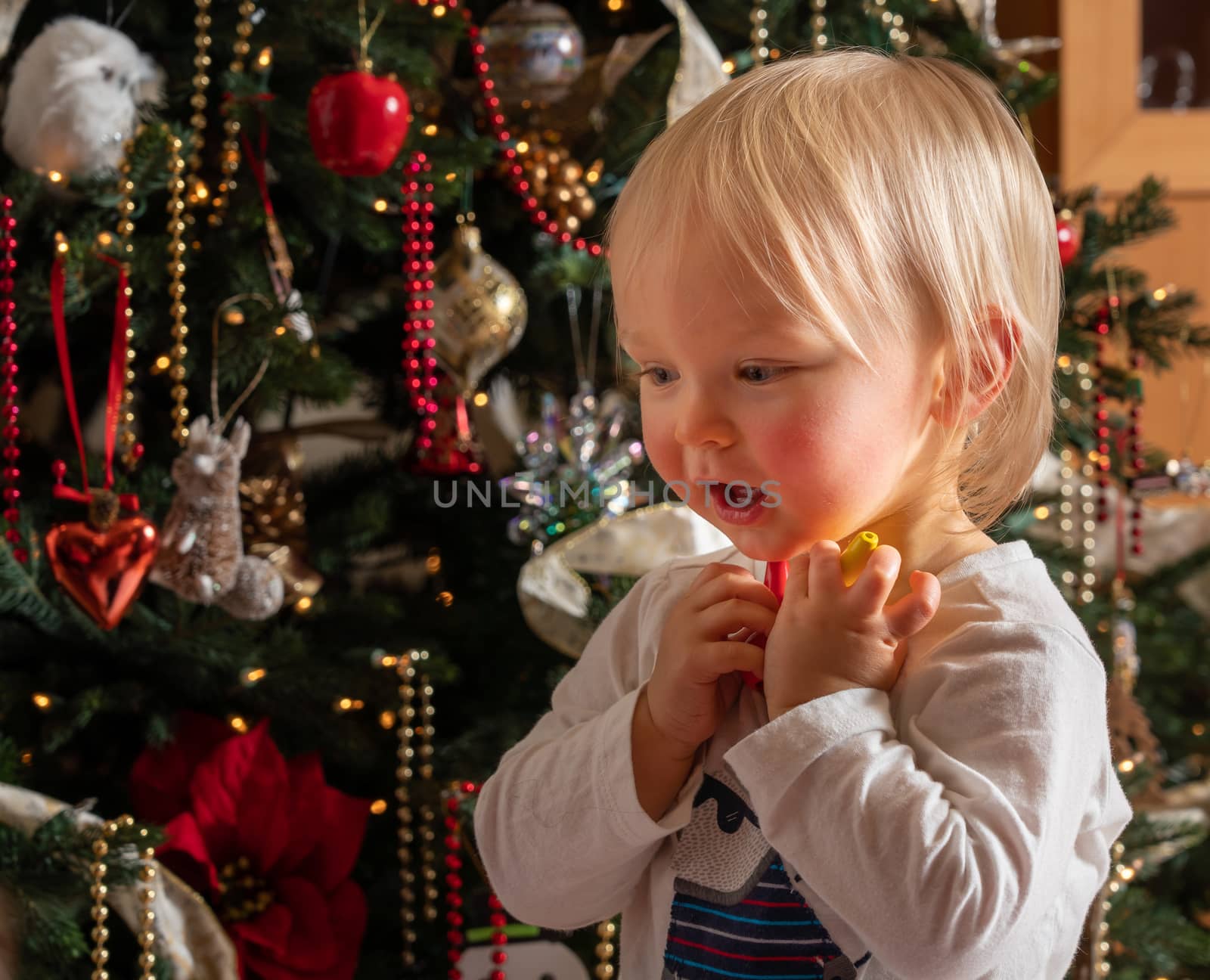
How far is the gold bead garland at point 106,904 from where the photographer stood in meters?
0.89

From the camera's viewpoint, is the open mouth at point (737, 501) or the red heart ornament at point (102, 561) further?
the red heart ornament at point (102, 561)

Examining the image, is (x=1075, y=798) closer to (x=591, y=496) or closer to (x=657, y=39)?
(x=591, y=496)

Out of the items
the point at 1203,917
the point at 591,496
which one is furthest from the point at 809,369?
the point at 1203,917

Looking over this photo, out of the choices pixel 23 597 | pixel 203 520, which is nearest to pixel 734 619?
pixel 203 520

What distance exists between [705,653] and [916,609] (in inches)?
4.1

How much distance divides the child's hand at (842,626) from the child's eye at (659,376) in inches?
4.2

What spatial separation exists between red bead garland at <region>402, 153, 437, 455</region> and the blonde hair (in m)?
0.46

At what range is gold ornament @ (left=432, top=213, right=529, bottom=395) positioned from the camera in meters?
1.09

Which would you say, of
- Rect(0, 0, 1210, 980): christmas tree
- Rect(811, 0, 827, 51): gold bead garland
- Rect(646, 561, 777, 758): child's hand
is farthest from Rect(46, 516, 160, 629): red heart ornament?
Rect(811, 0, 827, 51): gold bead garland

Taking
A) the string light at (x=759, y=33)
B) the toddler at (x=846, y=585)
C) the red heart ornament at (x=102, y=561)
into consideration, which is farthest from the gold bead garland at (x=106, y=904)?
the string light at (x=759, y=33)

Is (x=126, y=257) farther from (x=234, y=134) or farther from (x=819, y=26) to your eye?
(x=819, y=26)

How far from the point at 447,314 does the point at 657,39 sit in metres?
0.33

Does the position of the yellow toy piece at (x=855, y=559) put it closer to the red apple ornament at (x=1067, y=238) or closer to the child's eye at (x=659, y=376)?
the child's eye at (x=659, y=376)

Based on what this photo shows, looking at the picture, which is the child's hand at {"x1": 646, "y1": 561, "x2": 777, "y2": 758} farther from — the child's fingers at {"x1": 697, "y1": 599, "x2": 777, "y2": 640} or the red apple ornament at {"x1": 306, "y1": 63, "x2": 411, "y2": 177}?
the red apple ornament at {"x1": 306, "y1": 63, "x2": 411, "y2": 177}
